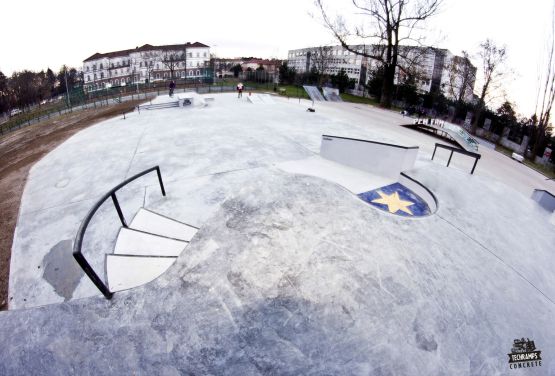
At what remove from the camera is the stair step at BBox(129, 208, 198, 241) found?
5.01m

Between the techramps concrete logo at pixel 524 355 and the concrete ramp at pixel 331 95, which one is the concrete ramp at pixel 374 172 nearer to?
the techramps concrete logo at pixel 524 355

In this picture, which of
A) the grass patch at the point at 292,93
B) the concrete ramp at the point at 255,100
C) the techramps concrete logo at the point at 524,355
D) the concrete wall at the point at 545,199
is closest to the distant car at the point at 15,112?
the grass patch at the point at 292,93

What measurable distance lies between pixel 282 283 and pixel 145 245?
2.69 meters

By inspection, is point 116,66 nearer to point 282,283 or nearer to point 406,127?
point 406,127

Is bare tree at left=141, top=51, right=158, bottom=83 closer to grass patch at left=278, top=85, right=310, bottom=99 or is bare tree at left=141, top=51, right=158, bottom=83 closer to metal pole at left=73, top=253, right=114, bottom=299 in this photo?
grass patch at left=278, top=85, right=310, bottom=99

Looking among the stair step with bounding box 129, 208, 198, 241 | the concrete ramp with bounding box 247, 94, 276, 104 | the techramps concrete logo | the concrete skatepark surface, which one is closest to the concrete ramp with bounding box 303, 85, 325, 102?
the concrete ramp with bounding box 247, 94, 276, 104

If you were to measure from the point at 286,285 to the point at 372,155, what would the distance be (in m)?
6.08

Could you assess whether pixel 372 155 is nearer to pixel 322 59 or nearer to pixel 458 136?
pixel 458 136

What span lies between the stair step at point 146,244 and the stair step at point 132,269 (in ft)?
0.44

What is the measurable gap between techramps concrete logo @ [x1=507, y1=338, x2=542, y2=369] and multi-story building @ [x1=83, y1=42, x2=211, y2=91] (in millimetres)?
82129

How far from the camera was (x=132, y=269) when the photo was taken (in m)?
4.17

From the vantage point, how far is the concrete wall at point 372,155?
8102mm

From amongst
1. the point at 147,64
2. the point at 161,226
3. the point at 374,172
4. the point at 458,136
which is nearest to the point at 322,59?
the point at 458,136

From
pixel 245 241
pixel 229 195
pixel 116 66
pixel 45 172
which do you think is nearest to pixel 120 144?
pixel 45 172
